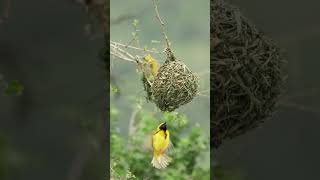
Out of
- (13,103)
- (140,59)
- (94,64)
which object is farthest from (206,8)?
(13,103)

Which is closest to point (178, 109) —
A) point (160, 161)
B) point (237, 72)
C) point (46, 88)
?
point (160, 161)

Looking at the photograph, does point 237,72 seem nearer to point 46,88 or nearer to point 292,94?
point 292,94

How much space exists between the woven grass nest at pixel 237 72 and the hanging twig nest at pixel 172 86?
0.13 m

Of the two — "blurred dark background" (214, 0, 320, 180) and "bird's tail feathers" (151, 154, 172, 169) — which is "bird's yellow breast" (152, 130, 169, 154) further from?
"blurred dark background" (214, 0, 320, 180)

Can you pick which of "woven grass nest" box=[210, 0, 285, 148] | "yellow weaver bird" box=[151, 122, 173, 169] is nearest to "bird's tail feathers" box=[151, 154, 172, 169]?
"yellow weaver bird" box=[151, 122, 173, 169]

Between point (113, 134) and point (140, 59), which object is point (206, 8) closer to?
point (113, 134)

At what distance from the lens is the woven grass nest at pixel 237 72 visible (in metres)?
1.50

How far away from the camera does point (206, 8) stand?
8.55ft

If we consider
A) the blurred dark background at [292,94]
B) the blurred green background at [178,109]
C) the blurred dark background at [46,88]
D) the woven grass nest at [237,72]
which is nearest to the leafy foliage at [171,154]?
the blurred green background at [178,109]

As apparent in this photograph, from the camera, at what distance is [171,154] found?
2770 millimetres

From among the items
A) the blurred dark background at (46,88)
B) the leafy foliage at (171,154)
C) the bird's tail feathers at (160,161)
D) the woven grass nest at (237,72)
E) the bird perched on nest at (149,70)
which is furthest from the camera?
the leafy foliage at (171,154)

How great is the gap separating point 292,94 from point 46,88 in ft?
2.67

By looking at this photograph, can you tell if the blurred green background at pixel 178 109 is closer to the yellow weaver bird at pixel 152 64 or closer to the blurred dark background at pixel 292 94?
the yellow weaver bird at pixel 152 64

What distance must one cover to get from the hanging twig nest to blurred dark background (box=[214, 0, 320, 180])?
228 millimetres
